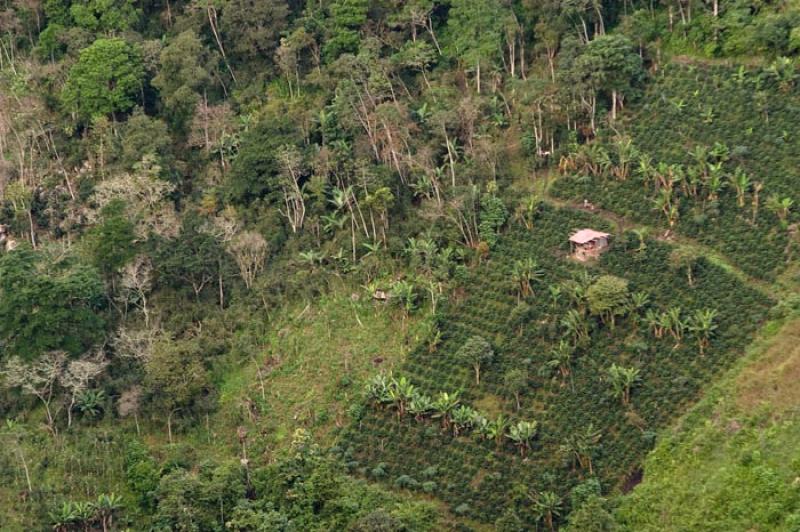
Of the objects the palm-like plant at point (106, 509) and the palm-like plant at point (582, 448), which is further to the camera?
the palm-like plant at point (106, 509)

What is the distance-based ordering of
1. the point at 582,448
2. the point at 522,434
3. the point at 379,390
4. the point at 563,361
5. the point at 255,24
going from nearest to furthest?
the point at 582,448
the point at 522,434
the point at 563,361
the point at 379,390
the point at 255,24

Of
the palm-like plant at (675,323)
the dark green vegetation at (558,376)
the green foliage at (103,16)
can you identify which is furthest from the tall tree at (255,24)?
the palm-like plant at (675,323)

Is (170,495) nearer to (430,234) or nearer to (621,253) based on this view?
(430,234)

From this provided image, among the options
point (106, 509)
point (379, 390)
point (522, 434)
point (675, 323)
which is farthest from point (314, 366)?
point (675, 323)

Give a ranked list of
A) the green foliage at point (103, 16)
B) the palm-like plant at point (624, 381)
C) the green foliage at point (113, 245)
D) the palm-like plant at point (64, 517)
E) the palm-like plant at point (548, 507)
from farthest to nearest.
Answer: the green foliage at point (103, 16) → the green foliage at point (113, 245) → the palm-like plant at point (64, 517) → the palm-like plant at point (624, 381) → the palm-like plant at point (548, 507)

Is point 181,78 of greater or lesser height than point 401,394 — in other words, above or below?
above

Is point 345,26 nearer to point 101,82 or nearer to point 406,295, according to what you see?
point 101,82

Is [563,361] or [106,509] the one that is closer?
[106,509]

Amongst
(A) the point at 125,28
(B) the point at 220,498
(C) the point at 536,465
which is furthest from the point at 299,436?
(A) the point at 125,28

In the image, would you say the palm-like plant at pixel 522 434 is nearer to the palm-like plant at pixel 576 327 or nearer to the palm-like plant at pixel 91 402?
the palm-like plant at pixel 576 327
